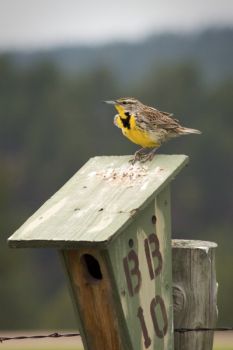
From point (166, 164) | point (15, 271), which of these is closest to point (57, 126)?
point (15, 271)

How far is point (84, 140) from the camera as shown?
6238 centimetres

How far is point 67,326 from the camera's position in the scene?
146ft

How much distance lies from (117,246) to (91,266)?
315 mm

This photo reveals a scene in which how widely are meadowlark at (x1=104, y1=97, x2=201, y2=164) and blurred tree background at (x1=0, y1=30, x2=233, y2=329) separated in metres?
34.3

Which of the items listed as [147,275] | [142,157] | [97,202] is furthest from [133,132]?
[147,275]

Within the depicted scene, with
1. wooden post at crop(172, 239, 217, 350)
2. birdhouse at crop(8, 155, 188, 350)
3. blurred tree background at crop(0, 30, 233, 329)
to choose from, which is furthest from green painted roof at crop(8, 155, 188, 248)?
blurred tree background at crop(0, 30, 233, 329)

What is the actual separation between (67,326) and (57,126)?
77.6ft

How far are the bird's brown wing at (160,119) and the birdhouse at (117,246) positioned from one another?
5.67 feet

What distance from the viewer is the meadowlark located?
830cm

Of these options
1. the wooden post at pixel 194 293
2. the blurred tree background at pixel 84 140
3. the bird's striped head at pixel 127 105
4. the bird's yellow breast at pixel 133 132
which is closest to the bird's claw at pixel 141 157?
the wooden post at pixel 194 293

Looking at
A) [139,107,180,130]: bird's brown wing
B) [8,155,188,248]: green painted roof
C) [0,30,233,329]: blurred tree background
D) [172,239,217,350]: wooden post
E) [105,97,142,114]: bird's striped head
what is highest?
[8,155,188,248]: green painted roof

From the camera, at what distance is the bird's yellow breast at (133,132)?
27.2 feet

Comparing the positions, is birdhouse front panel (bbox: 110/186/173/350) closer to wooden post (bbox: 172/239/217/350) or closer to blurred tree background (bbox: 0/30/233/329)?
wooden post (bbox: 172/239/217/350)

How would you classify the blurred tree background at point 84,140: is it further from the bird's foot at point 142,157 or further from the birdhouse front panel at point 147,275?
the birdhouse front panel at point 147,275
